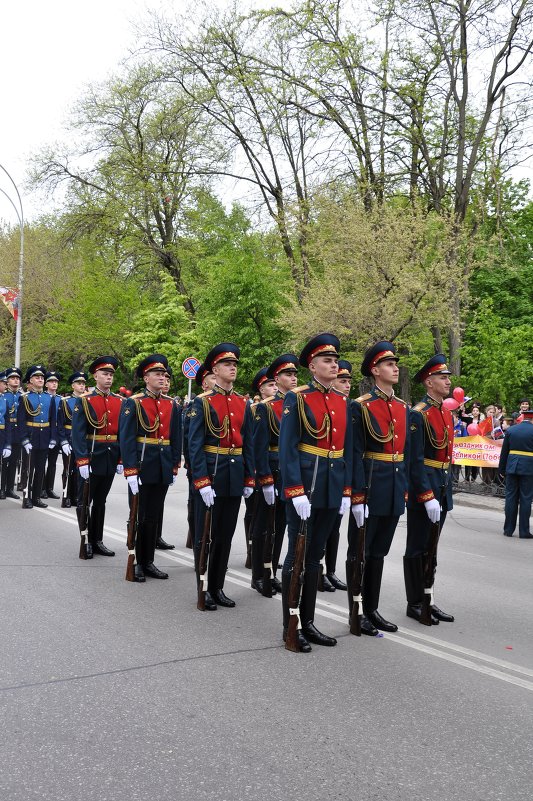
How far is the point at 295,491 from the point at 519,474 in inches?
281

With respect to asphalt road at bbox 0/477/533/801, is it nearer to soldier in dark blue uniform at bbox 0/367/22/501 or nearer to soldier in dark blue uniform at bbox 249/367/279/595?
soldier in dark blue uniform at bbox 249/367/279/595

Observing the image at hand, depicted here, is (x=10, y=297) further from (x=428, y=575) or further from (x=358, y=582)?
(x=358, y=582)

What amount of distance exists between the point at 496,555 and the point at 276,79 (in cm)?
2226

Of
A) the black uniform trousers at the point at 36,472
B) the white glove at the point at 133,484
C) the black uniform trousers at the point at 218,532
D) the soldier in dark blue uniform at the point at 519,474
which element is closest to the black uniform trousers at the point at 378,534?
the black uniform trousers at the point at 218,532

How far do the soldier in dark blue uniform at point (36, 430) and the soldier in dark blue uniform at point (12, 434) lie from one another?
13 centimetres

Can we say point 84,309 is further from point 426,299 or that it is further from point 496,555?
point 496,555

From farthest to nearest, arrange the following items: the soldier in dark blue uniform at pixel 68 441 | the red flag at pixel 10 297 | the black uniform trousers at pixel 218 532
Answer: the red flag at pixel 10 297 < the soldier in dark blue uniform at pixel 68 441 < the black uniform trousers at pixel 218 532

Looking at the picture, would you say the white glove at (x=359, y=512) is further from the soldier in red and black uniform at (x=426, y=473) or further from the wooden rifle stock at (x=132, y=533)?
the wooden rifle stock at (x=132, y=533)

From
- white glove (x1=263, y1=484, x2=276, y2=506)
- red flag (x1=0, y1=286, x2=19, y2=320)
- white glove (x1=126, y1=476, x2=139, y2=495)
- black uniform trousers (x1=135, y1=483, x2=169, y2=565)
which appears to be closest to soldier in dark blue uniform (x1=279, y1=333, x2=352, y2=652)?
white glove (x1=263, y1=484, x2=276, y2=506)

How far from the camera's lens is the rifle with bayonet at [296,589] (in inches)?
207

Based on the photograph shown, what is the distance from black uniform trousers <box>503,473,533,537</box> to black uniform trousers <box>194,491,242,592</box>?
613 centimetres

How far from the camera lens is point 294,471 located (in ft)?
17.5

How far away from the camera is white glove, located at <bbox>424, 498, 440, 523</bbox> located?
237 inches

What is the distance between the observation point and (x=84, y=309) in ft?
111
